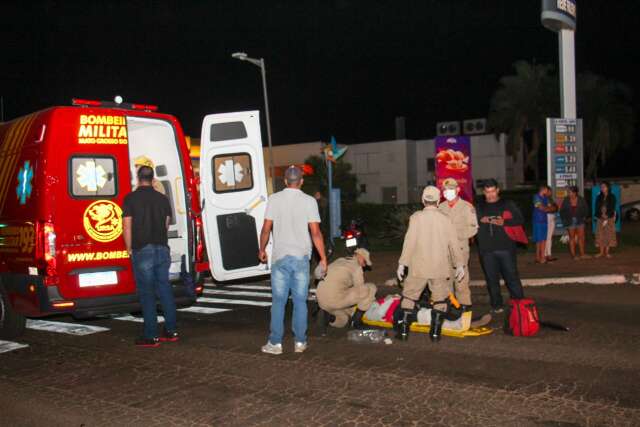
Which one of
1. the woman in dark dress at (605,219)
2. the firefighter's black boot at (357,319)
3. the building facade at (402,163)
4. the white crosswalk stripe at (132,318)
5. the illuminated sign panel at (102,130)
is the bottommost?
the white crosswalk stripe at (132,318)

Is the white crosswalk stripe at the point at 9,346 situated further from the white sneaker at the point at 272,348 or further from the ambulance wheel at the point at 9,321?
the white sneaker at the point at 272,348

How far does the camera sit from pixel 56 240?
7199 millimetres

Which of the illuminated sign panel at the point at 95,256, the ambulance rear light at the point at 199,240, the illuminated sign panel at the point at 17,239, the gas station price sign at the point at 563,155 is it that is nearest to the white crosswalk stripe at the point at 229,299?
the ambulance rear light at the point at 199,240

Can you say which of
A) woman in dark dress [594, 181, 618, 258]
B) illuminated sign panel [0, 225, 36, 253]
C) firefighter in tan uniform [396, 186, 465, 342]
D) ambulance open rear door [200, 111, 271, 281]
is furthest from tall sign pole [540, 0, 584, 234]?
illuminated sign panel [0, 225, 36, 253]

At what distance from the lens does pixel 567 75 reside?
16.5 meters

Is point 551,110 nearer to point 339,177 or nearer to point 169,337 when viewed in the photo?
point 339,177

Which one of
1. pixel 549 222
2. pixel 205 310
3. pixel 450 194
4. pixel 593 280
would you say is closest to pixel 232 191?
pixel 205 310

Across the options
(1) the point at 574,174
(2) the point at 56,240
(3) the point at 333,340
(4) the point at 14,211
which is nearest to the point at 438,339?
(3) the point at 333,340

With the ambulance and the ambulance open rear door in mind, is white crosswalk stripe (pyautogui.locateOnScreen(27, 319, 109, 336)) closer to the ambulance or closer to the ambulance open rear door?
the ambulance

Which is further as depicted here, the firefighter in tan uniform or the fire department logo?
the fire department logo

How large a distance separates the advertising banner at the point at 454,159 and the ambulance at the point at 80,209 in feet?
37.7

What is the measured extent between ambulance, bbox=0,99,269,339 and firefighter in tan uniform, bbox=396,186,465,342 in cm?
277

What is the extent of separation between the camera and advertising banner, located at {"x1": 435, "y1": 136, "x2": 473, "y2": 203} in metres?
19.1

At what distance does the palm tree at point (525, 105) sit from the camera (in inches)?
1873
